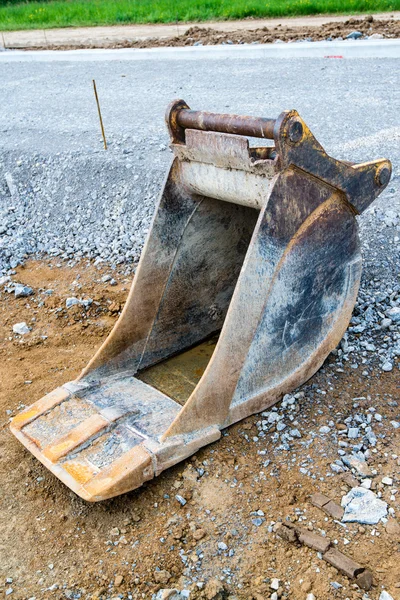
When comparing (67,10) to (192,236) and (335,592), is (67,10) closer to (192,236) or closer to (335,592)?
(192,236)

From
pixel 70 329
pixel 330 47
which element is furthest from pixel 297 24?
pixel 70 329

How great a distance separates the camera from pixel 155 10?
16.5 metres

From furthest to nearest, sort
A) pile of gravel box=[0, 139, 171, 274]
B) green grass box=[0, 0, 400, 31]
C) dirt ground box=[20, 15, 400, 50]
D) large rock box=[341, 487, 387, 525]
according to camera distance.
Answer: green grass box=[0, 0, 400, 31] → dirt ground box=[20, 15, 400, 50] → pile of gravel box=[0, 139, 171, 274] → large rock box=[341, 487, 387, 525]

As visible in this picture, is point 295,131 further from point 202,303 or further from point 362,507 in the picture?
point 362,507

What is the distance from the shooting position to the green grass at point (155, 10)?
13793mm

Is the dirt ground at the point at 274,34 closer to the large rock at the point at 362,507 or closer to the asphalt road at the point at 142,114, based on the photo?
the asphalt road at the point at 142,114

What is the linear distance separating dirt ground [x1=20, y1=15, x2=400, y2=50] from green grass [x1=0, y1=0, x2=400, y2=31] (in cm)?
127

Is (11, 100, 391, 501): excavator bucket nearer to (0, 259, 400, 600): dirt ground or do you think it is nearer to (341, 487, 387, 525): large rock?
(0, 259, 400, 600): dirt ground

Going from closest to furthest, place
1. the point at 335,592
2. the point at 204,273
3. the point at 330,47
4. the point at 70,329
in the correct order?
1. the point at 335,592
2. the point at 204,273
3. the point at 70,329
4. the point at 330,47

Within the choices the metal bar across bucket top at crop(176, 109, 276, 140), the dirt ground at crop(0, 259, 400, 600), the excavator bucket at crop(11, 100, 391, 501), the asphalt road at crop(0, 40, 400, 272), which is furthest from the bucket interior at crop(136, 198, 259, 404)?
the asphalt road at crop(0, 40, 400, 272)

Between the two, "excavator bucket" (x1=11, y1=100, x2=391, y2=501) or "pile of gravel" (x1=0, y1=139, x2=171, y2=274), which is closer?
"excavator bucket" (x1=11, y1=100, x2=391, y2=501)

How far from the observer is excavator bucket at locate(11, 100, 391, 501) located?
3389 millimetres

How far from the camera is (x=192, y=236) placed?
4191 millimetres

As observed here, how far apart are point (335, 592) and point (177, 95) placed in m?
7.24
